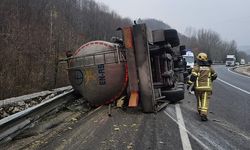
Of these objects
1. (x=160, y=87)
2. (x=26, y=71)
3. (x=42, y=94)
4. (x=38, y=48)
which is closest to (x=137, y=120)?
(x=160, y=87)

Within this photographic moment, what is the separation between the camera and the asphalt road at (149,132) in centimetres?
580

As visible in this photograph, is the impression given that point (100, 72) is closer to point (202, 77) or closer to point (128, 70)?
point (128, 70)

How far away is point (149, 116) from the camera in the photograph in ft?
28.2

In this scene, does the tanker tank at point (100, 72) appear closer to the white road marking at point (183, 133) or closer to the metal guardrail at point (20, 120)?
the metal guardrail at point (20, 120)

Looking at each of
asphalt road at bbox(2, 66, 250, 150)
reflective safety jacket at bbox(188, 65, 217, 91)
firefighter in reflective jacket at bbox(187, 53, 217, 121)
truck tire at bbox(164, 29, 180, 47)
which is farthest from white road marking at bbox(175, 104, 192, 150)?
truck tire at bbox(164, 29, 180, 47)

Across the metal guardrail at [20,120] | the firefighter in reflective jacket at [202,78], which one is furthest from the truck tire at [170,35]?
the metal guardrail at [20,120]

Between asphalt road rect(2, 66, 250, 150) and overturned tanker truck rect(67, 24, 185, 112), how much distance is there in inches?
18.0

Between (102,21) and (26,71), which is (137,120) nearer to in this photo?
(26,71)

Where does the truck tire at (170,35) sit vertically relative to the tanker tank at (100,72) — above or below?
above

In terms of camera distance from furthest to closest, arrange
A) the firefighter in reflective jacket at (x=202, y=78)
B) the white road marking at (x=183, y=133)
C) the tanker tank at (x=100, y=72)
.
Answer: the tanker tank at (x=100, y=72) → the firefighter in reflective jacket at (x=202, y=78) → the white road marking at (x=183, y=133)

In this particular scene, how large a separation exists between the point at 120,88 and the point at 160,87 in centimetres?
127

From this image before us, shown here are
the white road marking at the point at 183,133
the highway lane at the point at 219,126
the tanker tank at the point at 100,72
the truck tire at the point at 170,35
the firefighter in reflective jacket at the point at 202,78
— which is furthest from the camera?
the truck tire at the point at 170,35

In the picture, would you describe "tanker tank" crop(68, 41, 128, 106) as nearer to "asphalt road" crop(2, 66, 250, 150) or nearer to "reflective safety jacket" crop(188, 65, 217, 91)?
"asphalt road" crop(2, 66, 250, 150)

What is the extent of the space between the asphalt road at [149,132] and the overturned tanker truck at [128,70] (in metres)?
0.46
